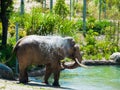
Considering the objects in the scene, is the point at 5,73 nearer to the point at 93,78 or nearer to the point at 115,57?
the point at 93,78

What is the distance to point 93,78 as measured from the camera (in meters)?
19.8

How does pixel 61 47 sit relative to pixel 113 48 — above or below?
above

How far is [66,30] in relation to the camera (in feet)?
92.7

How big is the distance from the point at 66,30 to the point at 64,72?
631 centimetres

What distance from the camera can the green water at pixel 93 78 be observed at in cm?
1670

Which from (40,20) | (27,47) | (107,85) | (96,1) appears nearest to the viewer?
(27,47)

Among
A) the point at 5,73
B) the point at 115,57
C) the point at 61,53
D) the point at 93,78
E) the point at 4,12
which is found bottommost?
the point at 115,57

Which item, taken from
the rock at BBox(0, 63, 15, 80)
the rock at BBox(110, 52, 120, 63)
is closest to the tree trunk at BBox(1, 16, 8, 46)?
the rock at BBox(110, 52, 120, 63)

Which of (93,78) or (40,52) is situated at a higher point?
(40,52)

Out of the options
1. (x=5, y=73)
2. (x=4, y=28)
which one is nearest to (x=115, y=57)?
(x=4, y=28)

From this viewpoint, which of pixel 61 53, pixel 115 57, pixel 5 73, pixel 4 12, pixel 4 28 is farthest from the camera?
pixel 115 57

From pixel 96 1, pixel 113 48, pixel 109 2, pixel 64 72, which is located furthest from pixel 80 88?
pixel 96 1

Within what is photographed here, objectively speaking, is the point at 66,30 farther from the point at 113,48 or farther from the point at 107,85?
the point at 107,85

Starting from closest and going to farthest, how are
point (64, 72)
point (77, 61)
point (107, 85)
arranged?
point (77, 61)
point (107, 85)
point (64, 72)
